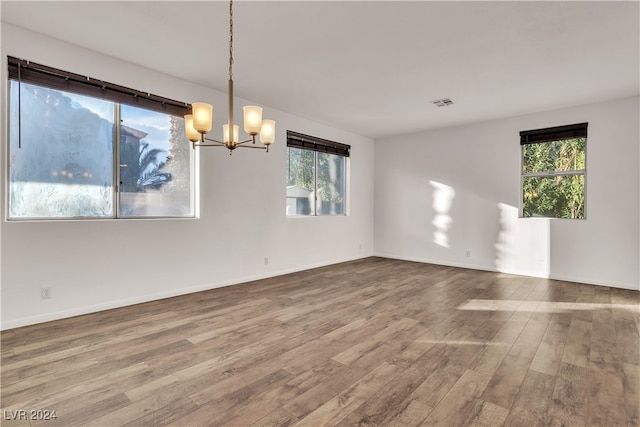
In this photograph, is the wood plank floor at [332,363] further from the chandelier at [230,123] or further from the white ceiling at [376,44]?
the white ceiling at [376,44]

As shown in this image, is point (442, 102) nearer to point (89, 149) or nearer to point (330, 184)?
point (330, 184)

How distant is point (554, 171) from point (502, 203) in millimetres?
875

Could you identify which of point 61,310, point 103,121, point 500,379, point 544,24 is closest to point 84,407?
point 61,310

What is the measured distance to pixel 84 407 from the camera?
5.80ft

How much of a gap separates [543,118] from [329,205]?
152 inches

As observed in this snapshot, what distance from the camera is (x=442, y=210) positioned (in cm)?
616

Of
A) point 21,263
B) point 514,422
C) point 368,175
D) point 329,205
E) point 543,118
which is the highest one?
point 543,118

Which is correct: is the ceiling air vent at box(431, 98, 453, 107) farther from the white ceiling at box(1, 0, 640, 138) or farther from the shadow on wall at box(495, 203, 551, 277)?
the shadow on wall at box(495, 203, 551, 277)

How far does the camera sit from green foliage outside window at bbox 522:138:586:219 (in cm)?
482

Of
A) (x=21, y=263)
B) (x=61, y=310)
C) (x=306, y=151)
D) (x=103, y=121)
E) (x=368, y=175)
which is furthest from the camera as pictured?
(x=368, y=175)

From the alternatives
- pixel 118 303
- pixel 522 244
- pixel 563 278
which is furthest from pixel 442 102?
pixel 118 303

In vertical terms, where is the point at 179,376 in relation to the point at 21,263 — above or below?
below

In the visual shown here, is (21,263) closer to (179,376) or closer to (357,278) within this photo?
(179,376)

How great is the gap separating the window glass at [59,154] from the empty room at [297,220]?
0.02m
